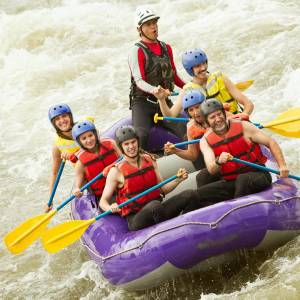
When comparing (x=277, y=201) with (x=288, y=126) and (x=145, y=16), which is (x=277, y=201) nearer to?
(x=288, y=126)

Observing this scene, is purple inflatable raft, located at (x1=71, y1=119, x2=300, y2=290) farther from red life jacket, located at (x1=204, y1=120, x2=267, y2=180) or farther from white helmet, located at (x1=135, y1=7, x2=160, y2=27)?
white helmet, located at (x1=135, y1=7, x2=160, y2=27)

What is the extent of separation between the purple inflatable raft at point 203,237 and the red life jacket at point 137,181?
10.2 inches

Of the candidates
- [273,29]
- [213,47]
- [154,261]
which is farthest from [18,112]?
[154,261]

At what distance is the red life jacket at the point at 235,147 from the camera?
5105mm

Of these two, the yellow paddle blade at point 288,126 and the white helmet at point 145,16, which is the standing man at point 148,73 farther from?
the yellow paddle blade at point 288,126

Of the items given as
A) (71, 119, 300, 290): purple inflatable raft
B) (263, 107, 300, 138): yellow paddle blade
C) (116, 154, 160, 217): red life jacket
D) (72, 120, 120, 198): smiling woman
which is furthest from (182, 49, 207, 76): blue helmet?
(71, 119, 300, 290): purple inflatable raft

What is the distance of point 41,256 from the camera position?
664cm

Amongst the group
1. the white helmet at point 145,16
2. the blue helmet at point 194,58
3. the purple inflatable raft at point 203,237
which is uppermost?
the white helmet at point 145,16

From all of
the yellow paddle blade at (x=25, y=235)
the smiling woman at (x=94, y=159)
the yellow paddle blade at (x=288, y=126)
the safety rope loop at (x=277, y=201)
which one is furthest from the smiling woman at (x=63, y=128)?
the safety rope loop at (x=277, y=201)

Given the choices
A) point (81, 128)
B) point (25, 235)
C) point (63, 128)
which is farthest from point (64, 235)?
point (63, 128)

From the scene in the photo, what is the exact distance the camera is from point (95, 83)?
1101 cm

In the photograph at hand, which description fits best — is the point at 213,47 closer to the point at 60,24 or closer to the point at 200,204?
the point at 60,24

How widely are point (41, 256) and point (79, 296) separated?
1039 millimetres

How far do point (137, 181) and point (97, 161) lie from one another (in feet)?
2.20
